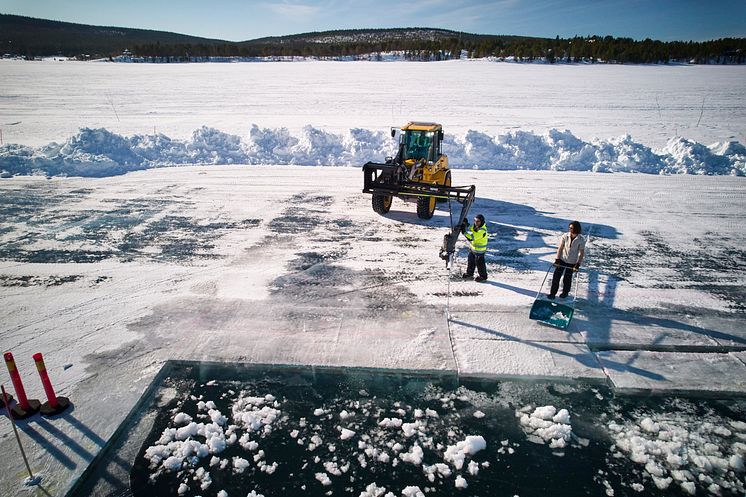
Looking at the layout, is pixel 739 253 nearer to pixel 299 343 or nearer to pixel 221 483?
pixel 299 343

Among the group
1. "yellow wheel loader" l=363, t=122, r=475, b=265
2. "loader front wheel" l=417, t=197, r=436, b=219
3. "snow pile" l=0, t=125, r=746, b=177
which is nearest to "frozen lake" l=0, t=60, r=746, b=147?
"snow pile" l=0, t=125, r=746, b=177

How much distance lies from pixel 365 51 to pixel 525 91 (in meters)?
54.8

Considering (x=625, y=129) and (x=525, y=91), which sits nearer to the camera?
(x=625, y=129)

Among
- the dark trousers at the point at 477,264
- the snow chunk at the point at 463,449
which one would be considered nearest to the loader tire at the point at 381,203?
the dark trousers at the point at 477,264

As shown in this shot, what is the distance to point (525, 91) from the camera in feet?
115

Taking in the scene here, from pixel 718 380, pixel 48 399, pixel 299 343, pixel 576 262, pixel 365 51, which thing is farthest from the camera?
pixel 365 51

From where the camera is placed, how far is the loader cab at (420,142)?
11.8 meters

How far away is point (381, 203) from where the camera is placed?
11.3 meters

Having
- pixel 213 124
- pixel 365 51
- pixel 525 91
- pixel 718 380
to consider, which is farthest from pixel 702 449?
pixel 365 51

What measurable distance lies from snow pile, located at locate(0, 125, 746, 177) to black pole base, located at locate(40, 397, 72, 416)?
1251 cm

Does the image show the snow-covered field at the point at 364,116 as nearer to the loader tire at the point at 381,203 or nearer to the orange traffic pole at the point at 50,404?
the loader tire at the point at 381,203

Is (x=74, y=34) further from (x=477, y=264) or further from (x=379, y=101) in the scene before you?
(x=477, y=264)

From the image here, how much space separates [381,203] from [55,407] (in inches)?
321

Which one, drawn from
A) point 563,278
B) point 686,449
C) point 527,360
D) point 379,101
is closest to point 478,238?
point 563,278
